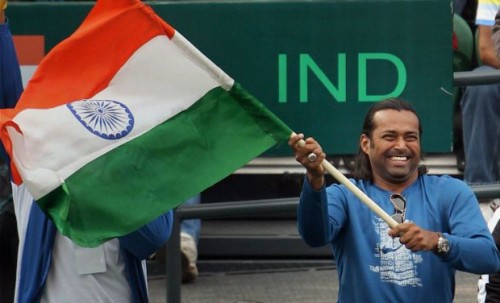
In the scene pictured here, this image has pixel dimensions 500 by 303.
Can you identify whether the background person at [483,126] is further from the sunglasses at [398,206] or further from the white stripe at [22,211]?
the white stripe at [22,211]

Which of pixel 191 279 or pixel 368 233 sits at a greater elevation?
pixel 368 233

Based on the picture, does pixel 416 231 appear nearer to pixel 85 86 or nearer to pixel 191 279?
pixel 85 86

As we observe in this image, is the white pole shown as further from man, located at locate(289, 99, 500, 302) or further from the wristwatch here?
the wristwatch

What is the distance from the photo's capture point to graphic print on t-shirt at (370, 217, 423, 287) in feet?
17.4

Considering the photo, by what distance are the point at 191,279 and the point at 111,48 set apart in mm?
3386

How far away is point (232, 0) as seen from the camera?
→ 7594 mm

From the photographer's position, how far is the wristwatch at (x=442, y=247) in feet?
16.7

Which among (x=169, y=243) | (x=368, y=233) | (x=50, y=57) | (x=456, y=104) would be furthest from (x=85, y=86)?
(x=456, y=104)

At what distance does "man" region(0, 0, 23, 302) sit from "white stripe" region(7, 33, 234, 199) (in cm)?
54

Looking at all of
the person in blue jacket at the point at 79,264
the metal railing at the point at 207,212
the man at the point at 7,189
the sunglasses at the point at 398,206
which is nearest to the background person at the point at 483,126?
the metal railing at the point at 207,212

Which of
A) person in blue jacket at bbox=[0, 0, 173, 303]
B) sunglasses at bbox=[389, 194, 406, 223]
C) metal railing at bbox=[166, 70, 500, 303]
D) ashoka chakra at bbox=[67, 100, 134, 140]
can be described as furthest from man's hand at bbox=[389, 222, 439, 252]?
metal railing at bbox=[166, 70, 500, 303]

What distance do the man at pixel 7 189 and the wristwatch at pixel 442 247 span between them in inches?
73.0

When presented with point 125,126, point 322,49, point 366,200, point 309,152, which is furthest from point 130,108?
point 322,49

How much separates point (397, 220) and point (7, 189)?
243cm
